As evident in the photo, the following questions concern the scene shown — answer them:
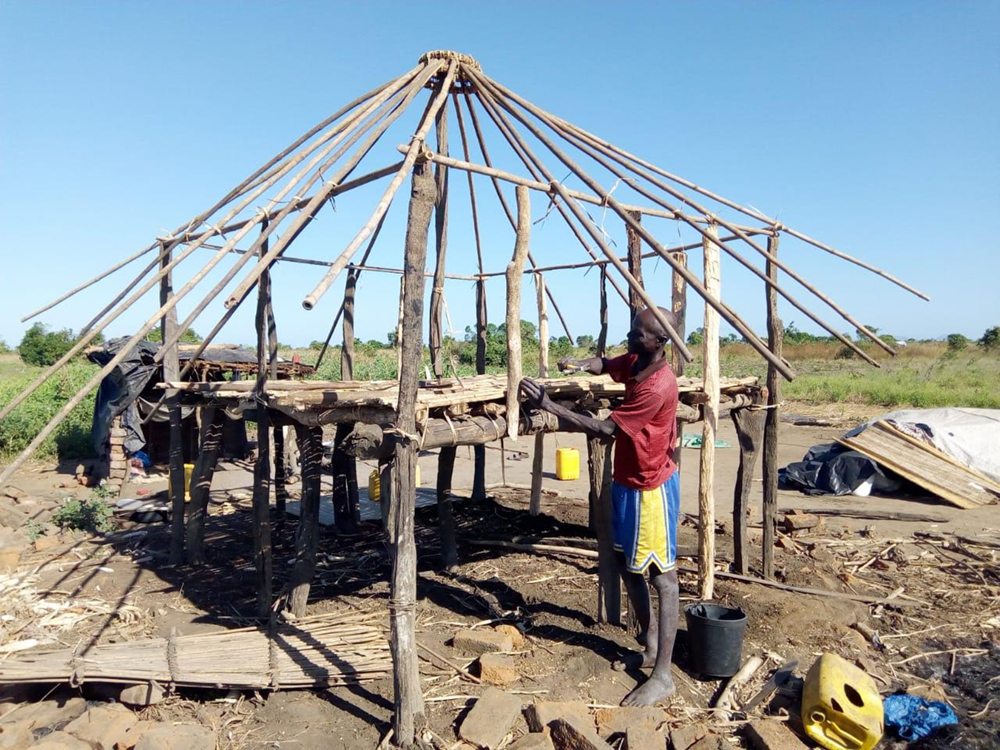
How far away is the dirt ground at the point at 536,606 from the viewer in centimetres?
419

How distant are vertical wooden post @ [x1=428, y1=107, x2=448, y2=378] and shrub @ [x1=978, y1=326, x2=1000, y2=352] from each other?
31515mm

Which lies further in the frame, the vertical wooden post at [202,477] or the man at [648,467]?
the vertical wooden post at [202,477]

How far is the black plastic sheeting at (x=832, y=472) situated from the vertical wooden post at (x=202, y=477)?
8.56 metres

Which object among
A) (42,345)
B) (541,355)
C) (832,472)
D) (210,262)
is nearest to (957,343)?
(832,472)

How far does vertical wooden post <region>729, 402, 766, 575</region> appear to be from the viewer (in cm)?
638

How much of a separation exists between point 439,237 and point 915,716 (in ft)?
16.9

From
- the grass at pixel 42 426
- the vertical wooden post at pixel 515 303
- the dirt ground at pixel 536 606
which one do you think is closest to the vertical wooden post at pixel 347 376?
the dirt ground at pixel 536 606

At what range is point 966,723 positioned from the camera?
4.14 metres

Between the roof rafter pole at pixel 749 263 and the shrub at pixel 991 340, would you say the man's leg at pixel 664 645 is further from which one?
the shrub at pixel 991 340

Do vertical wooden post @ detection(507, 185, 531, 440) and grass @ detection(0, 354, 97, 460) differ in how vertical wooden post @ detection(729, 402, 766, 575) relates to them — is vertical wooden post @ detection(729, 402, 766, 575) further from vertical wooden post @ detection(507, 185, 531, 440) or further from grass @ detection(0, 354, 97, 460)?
grass @ detection(0, 354, 97, 460)

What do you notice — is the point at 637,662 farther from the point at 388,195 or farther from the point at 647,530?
the point at 388,195

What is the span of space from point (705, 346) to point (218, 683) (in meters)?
4.17

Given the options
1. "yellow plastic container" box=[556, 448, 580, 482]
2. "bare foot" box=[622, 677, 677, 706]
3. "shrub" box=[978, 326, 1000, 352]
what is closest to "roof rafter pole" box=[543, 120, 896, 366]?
"bare foot" box=[622, 677, 677, 706]

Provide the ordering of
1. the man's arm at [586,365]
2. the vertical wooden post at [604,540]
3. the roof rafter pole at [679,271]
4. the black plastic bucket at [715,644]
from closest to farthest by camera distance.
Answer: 1. the roof rafter pole at [679,271]
2. the black plastic bucket at [715,644]
3. the man's arm at [586,365]
4. the vertical wooden post at [604,540]
